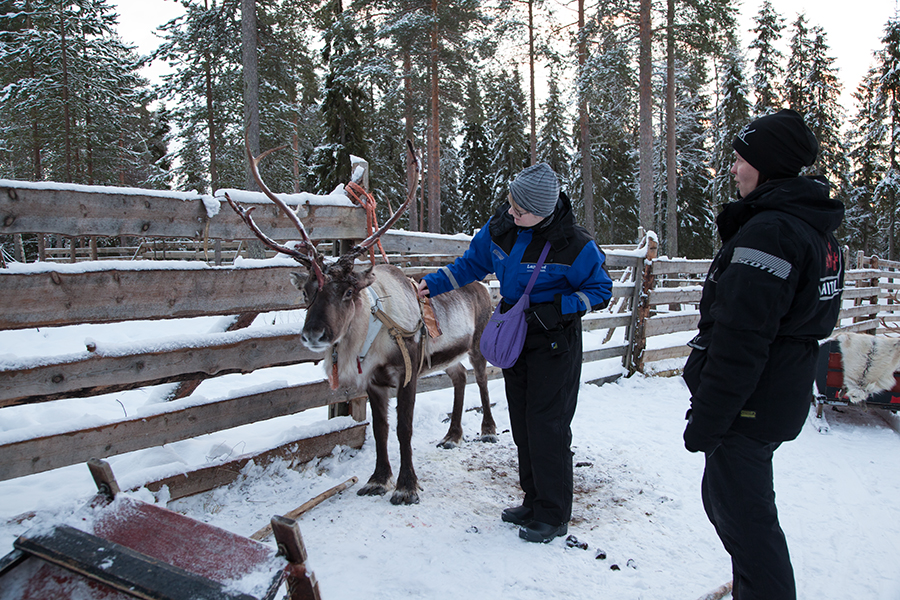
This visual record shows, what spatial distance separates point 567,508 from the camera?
2955mm

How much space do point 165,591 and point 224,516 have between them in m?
2.06

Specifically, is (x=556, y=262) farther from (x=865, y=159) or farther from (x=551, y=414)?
(x=865, y=159)

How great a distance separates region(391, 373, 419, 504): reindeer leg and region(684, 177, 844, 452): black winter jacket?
1.97 m

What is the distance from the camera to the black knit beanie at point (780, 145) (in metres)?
1.88

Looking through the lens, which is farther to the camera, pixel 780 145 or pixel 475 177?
pixel 475 177

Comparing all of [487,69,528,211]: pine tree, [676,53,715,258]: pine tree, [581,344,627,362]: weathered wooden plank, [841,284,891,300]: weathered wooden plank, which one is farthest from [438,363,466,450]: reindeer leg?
[676,53,715,258]: pine tree

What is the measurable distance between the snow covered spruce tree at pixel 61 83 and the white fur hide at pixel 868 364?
61.6ft

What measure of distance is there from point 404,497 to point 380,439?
16.8 inches

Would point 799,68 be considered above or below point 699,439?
above

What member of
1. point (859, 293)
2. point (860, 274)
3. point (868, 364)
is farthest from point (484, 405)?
point (860, 274)

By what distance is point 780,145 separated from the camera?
189 cm

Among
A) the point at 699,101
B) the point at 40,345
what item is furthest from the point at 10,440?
the point at 699,101

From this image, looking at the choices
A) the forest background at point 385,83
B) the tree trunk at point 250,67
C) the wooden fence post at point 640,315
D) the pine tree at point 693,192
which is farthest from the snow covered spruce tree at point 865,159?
the tree trunk at point 250,67

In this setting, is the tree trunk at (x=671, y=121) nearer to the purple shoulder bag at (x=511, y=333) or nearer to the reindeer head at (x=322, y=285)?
the purple shoulder bag at (x=511, y=333)
